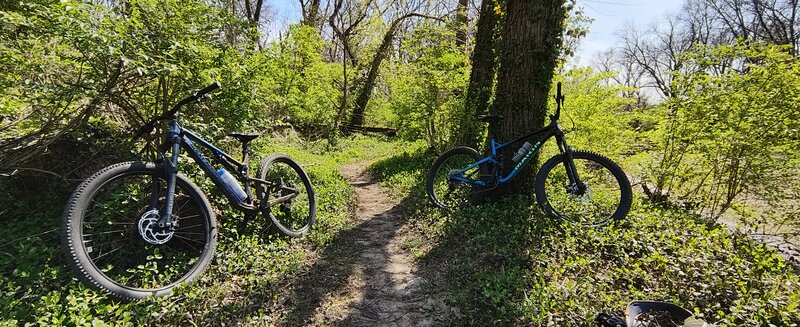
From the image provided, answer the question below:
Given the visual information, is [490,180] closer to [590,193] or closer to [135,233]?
[590,193]

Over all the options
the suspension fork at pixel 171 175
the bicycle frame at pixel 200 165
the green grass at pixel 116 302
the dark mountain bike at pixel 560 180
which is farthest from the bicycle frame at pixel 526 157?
the suspension fork at pixel 171 175

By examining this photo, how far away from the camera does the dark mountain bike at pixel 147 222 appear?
A: 2.32 meters

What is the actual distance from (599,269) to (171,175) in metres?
3.53

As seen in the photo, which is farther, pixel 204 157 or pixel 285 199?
pixel 285 199

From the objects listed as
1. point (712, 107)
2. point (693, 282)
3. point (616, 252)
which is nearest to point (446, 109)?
point (712, 107)

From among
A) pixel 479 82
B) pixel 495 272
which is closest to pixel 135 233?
pixel 495 272

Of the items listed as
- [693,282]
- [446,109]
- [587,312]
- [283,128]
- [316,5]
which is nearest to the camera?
[587,312]

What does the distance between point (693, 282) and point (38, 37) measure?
539 cm

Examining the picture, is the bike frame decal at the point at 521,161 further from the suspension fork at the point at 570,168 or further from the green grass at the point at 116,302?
the green grass at the point at 116,302

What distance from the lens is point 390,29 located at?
47.7 ft

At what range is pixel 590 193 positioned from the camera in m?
3.89

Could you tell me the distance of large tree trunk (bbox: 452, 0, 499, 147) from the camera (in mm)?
6928

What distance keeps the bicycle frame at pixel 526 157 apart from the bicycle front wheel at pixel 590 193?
0.24ft

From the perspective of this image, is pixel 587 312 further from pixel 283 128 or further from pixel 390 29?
pixel 390 29
